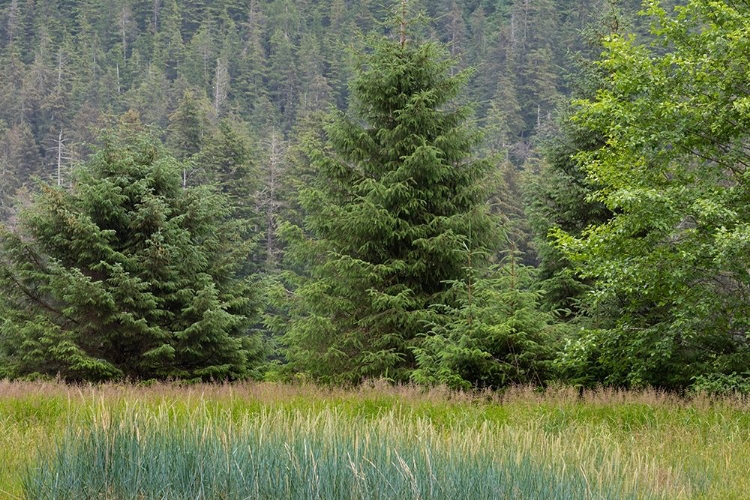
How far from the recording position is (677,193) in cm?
1151

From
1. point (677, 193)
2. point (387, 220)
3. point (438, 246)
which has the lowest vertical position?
point (438, 246)

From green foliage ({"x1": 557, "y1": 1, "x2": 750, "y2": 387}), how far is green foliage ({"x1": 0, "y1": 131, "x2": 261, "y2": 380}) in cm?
889

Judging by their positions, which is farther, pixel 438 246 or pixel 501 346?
pixel 438 246

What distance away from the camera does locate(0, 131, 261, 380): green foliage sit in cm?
1562

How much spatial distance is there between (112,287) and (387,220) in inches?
250

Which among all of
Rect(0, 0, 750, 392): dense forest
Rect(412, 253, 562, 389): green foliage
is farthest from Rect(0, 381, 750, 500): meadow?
Rect(0, 0, 750, 392): dense forest

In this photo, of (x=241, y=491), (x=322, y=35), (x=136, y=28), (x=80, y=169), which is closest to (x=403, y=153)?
(x=80, y=169)

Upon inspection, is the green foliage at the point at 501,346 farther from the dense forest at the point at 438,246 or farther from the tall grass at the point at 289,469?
the tall grass at the point at 289,469

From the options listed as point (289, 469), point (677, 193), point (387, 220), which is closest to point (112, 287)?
point (387, 220)

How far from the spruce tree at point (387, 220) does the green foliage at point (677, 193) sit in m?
2.81

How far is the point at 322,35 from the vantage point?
112500mm

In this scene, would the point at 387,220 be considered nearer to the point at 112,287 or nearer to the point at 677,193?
the point at 677,193

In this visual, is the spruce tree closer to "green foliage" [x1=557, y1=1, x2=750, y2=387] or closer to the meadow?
"green foliage" [x1=557, y1=1, x2=750, y2=387]

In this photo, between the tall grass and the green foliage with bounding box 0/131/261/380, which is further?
the green foliage with bounding box 0/131/261/380
